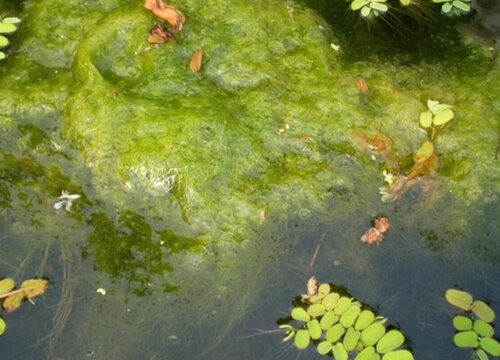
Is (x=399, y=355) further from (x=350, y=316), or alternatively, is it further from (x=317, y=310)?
(x=317, y=310)

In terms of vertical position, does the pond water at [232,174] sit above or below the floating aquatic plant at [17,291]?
above

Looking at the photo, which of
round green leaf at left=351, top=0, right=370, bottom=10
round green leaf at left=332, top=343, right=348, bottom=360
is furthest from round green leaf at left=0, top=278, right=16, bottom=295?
round green leaf at left=351, top=0, right=370, bottom=10

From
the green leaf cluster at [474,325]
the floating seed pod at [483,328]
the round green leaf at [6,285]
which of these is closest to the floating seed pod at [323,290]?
the green leaf cluster at [474,325]

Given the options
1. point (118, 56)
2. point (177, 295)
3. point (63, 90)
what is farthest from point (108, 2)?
point (177, 295)

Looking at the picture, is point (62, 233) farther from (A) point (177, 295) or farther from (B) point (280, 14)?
(B) point (280, 14)

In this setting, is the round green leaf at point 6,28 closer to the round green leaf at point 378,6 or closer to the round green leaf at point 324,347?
the round green leaf at point 378,6

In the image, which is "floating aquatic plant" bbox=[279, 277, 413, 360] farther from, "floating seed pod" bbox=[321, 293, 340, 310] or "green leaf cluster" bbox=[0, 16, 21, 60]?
"green leaf cluster" bbox=[0, 16, 21, 60]

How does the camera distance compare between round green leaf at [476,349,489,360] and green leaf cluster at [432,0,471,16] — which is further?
green leaf cluster at [432,0,471,16]
